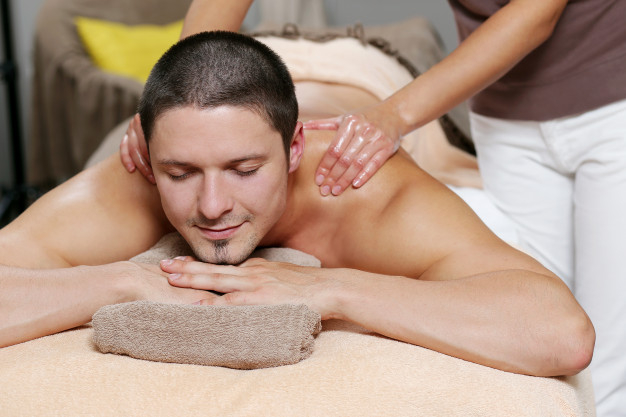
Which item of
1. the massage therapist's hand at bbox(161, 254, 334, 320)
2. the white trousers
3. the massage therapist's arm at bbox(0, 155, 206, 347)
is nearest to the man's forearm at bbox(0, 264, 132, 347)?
the massage therapist's arm at bbox(0, 155, 206, 347)

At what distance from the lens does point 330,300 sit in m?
1.20

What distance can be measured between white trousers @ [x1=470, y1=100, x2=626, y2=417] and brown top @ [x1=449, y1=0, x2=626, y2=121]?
1.4 inches

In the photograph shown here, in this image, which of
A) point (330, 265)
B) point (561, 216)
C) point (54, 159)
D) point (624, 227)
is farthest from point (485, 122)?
point (54, 159)

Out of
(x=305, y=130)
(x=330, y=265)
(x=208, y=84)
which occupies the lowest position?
(x=330, y=265)

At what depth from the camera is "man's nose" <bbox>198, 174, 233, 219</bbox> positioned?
122 cm

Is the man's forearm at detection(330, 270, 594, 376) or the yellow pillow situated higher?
the man's forearm at detection(330, 270, 594, 376)

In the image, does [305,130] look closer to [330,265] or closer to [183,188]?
[330,265]

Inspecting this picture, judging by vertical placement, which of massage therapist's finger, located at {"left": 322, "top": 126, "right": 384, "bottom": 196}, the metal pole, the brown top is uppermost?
the brown top

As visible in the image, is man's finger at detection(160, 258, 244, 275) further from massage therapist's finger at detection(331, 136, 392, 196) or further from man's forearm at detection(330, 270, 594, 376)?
massage therapist's finger at detection(331, 136, 392, 196)

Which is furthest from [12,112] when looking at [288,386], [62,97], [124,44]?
[288,386]

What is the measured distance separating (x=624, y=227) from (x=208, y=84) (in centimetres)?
92

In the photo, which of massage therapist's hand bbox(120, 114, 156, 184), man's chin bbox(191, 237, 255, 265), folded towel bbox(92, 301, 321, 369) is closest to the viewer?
folded towel bbox(92, 301, 321, 369)

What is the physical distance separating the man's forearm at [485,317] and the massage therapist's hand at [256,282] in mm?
35

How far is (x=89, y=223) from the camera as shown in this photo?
1.50 m
